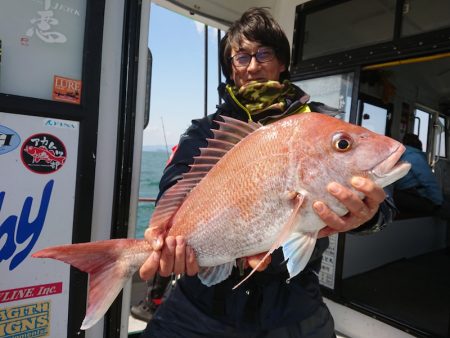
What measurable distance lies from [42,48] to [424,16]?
329cm

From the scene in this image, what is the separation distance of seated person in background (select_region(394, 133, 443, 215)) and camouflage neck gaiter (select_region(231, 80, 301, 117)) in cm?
398

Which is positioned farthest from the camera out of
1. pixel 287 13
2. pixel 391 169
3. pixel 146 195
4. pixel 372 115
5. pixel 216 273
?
pixel 146 195

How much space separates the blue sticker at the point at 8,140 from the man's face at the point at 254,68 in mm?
1359

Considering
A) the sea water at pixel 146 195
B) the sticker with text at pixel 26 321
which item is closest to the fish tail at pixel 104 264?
the sticker with text at pixel 26 321

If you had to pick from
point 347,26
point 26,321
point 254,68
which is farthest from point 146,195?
point 254,68

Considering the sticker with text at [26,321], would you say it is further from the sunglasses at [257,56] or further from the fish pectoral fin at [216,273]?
the sunglasses at [257,56]

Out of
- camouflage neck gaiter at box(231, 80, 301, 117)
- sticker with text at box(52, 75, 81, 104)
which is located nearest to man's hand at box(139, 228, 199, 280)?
camouflage neck gaiter at box(231, 80, 301, 117)

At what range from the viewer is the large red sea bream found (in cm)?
120

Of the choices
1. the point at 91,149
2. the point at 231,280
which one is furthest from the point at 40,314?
the point at 231,280

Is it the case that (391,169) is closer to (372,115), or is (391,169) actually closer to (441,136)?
(372,115)

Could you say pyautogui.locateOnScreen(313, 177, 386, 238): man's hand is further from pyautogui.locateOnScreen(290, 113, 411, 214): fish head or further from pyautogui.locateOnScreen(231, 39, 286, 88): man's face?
pyautogui.locateOnScreen(231, 39, 286, 88): man's face

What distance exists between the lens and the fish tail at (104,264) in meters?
1.35

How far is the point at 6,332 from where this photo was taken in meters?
1.99

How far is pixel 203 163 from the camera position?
153 centimetres
